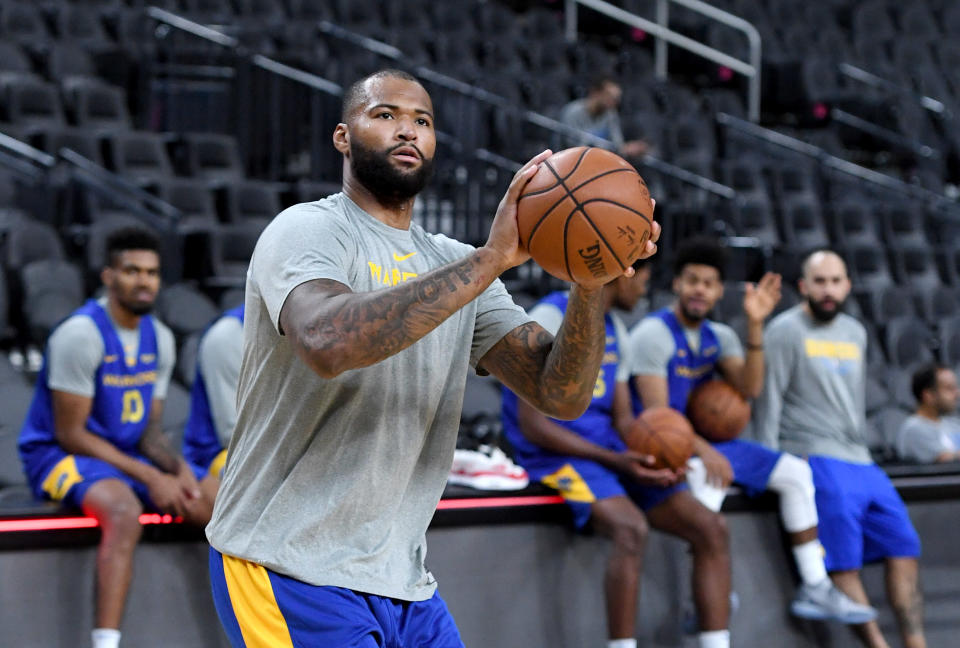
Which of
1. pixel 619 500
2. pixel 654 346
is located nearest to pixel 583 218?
pixel 619 500

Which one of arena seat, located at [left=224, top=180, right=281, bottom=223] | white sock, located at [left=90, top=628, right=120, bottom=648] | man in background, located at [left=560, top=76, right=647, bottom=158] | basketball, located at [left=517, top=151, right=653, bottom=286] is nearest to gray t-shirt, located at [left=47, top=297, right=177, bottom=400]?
white sock, located at [left=90, top=628, right=120, bottom=648]

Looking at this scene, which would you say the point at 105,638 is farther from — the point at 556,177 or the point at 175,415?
the point at 556,177

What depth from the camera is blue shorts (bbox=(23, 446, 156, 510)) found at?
14.4 feet

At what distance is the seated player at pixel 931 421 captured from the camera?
21.8 ft

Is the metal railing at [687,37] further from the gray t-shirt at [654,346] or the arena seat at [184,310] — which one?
the gray t-shirt at [654,346]

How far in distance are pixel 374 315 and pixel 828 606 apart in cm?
373

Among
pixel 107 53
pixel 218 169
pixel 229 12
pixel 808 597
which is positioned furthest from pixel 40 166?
pixel 808 597

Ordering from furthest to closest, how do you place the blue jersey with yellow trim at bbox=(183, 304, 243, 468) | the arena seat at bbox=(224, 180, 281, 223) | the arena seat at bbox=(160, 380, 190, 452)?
the arena seat at bbox=(224, 180, 281, 223) → the arena seat at bbox=(160, 380, 190, 452) → the blue jersey with yellow trim at bbox=(183, 304, 243, 468)

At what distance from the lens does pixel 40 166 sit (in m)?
8.18

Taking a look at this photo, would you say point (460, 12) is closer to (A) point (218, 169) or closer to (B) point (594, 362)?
(A) point (218, 169)

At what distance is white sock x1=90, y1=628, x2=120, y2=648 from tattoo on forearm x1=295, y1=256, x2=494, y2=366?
2.48m

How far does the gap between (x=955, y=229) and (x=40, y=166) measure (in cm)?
776

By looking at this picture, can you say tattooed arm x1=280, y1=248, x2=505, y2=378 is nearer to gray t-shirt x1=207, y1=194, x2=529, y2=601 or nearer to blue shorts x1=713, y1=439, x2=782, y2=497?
→ gray t-shirt x1=207, y1=194, x2=529, y2=601

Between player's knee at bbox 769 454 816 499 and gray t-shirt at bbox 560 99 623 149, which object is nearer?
player's knee at bbox 769 454 816 499
